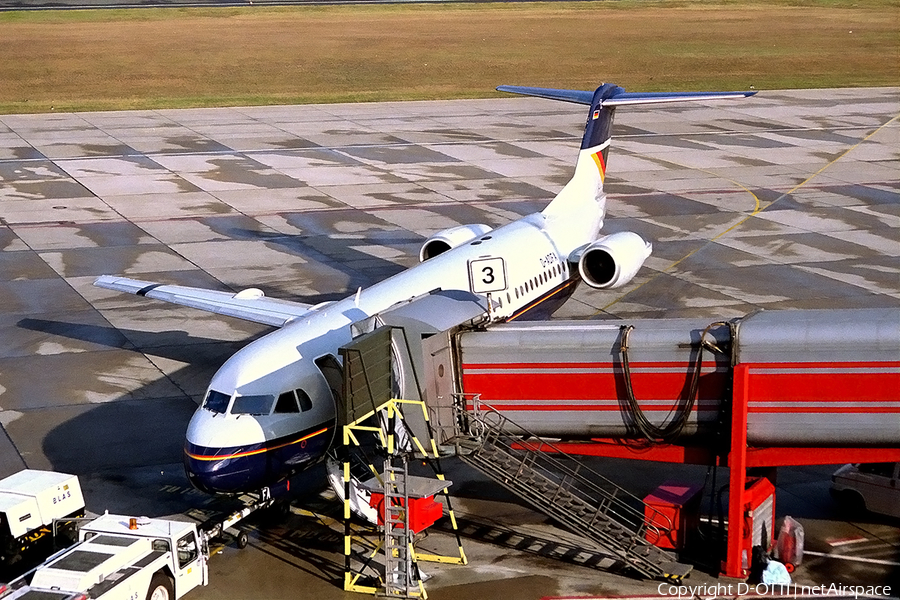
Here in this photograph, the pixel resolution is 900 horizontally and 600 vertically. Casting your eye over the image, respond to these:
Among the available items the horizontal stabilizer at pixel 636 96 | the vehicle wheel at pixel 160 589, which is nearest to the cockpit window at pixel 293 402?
the vehicle wheel at pixel 160 589

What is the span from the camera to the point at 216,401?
68.0ft

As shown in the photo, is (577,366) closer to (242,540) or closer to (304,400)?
(304,400)

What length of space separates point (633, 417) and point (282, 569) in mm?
6651

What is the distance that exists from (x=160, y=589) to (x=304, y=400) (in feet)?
13.8

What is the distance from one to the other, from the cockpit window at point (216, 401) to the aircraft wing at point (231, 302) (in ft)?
19.2

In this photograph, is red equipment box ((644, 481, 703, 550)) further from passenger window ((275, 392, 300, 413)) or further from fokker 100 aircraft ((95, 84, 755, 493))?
passenger window ((275, 392, 300, 413))

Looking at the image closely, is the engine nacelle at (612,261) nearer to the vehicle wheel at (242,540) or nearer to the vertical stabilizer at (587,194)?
the vertical stabilizer at (587,194)

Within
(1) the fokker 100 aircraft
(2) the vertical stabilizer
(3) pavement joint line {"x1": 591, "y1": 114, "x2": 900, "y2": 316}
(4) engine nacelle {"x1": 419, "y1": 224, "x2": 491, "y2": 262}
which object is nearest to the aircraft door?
(1) the fokker 100 aircraft

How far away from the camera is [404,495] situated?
1906 centimetres

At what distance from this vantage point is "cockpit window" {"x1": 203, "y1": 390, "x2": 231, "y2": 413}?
20.5m

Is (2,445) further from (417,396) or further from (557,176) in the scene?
(557,176)

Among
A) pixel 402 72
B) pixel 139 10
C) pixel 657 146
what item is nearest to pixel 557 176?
pixel 657 146

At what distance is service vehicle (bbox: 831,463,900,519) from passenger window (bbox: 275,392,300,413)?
10319 mm

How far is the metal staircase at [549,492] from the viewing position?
19422mm
